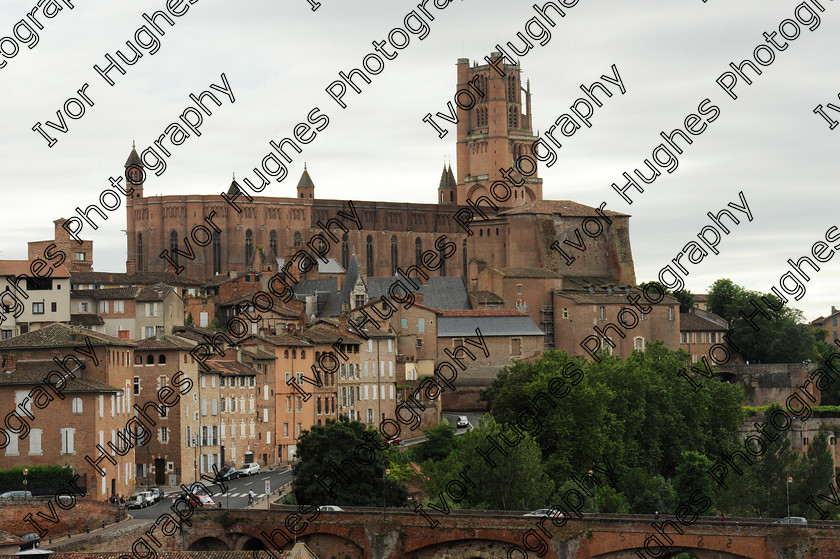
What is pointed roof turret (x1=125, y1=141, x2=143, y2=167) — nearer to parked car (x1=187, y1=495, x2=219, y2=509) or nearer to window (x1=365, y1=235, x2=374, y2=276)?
window (x1=365, y1=235, x2=374, y2=276)

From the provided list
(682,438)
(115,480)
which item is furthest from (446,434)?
(115,480)

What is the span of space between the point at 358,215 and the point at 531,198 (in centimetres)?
1849

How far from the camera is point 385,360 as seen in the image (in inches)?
4011

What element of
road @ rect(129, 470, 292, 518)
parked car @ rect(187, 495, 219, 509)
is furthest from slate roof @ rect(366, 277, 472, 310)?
parked car @ rect(187, 495, 219, 509)

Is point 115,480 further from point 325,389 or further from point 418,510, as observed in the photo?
point 325,389

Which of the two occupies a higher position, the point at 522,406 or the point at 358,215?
the point at 358,215

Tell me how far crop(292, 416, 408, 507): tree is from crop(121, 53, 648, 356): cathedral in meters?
55.3

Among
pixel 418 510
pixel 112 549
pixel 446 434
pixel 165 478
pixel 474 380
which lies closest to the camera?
pixel 112 549

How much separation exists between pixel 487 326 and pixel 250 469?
39996mm

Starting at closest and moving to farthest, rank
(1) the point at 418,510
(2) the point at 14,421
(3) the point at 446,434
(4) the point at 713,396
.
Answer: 1. (1) the point at 418,510
2. (2) the point at 14,421
3. (3) the point at 446,434
4. (4) the point at 713,396

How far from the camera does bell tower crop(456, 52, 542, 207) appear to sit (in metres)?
165

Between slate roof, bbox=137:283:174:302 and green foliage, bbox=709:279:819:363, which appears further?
green foliage, bbox=709:279:819:363

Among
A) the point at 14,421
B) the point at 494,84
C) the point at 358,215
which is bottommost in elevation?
the point at 14,421

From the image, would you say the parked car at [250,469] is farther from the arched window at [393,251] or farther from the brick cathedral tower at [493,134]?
the brick cathedral tower at [493,134]
